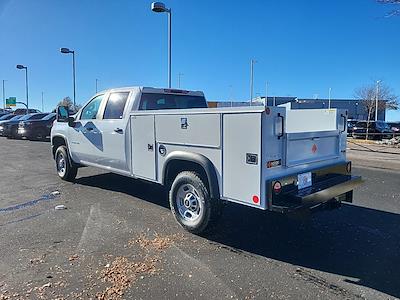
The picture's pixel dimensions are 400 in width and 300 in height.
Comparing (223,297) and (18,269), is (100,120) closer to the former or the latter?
(18,269)

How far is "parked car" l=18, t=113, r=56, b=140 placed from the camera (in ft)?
74.9

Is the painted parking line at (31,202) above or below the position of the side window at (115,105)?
below

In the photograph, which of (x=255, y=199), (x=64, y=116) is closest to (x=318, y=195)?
(x=255, y=199)

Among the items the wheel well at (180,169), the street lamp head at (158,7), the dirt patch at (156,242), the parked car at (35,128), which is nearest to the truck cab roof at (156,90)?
the wheel well at (180,169)

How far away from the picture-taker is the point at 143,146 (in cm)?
593

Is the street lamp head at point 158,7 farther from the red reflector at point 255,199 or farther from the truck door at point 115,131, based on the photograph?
the red reflector at point 255,199

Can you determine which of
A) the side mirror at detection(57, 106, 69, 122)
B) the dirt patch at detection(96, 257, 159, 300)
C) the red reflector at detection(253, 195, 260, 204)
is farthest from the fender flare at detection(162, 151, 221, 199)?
the side mirror at detection(57, 106, 69, 122)

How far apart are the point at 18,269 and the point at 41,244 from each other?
2.49 feet

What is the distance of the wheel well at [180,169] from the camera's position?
5.00 m

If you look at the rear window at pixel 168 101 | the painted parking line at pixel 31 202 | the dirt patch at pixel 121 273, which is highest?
the rear window at pixel 168 101

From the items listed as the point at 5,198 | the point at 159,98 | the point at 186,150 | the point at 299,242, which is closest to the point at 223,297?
the point at 299,242

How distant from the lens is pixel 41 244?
4809mm

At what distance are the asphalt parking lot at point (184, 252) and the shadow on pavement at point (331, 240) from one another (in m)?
0.01

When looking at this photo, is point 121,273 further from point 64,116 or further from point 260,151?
point 64,116
